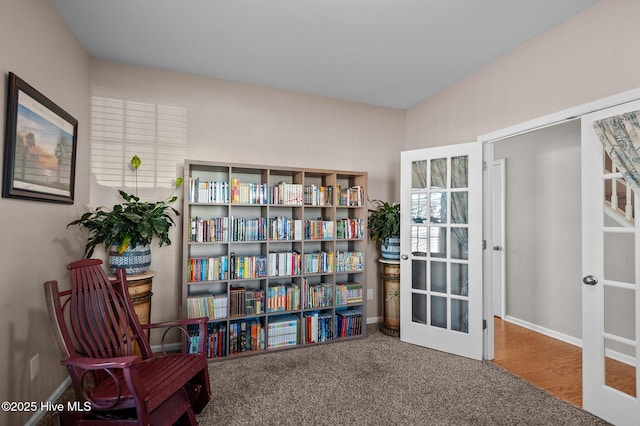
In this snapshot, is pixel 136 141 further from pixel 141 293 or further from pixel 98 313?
pixel 98 313

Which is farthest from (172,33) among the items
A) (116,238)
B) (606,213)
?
(606,213)

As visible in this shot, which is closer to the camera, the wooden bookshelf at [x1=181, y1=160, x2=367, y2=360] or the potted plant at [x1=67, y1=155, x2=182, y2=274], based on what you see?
the potted plant at [x1=67, y1=155, x2=182, y2=274]

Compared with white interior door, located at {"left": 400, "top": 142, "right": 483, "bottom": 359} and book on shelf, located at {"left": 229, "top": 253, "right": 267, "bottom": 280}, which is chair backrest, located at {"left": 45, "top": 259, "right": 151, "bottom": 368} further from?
white interior door, located at {"left": 400, "top": 142, "right": 483, "bottom": 359}

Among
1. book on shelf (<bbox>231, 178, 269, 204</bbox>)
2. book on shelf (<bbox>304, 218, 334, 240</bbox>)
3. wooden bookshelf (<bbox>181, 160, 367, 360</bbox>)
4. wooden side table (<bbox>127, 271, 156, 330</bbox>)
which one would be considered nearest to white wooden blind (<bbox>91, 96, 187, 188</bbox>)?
wooden bookshelf (<bbox>181, 160, 367, 360</bbox>)

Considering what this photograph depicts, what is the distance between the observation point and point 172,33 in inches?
98.3

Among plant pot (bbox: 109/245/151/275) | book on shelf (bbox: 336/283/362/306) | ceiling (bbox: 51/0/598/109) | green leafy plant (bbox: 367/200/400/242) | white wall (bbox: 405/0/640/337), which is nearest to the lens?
white wall (bbox: 405/0/640/337)

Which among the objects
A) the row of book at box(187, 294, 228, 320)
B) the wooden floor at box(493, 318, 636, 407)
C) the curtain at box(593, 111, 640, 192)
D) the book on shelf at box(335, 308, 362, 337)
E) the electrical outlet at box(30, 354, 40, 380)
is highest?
the curtain at box(593, 111, 640, 192)

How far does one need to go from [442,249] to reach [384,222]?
722 mm

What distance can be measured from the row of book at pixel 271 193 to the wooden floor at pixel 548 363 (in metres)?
2.17

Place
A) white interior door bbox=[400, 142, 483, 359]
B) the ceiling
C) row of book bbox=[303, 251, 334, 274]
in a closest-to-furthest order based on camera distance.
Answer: the ceiling < white interior door bbox=[400, 142, 483, 359] < row of book bbox=[303, 251, 334, 274]

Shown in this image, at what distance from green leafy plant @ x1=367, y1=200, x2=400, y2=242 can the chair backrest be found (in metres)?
2.54

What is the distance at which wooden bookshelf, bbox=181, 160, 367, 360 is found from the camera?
114 inches

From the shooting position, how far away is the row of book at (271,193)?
114 inches

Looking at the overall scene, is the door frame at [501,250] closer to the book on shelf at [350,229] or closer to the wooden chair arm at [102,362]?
the book on shelf at [350,229]
